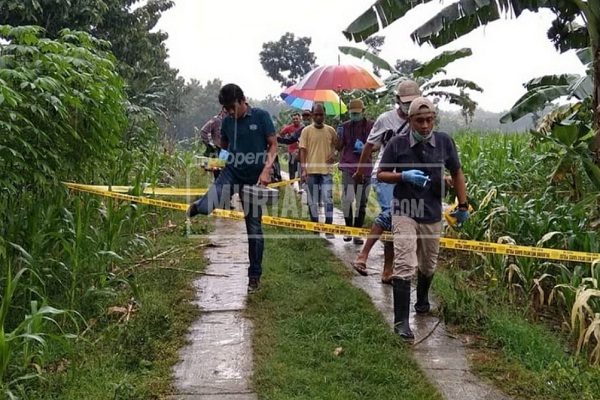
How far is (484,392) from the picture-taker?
3527 mm

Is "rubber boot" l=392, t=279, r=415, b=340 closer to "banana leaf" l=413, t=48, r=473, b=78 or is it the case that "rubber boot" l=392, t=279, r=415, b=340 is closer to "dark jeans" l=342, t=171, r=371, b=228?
"dark jeans" l=342, t=171, r=371, b=228

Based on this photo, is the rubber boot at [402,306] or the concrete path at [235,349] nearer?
the concrete path at [235,349]

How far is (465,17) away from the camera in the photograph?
6.62 meters

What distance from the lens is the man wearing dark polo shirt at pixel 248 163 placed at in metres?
5.22

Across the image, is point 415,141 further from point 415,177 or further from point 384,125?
point 384,125

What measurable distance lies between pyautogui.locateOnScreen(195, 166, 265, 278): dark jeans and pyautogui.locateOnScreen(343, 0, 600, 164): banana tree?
2345 millimetres

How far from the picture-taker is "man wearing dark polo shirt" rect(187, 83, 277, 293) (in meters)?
5.22

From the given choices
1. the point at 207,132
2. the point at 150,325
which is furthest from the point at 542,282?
the point at 207,132

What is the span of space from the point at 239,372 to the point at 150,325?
925 mm

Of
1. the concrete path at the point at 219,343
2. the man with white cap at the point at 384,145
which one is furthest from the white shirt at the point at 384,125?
the concrete path at the point at 219,343

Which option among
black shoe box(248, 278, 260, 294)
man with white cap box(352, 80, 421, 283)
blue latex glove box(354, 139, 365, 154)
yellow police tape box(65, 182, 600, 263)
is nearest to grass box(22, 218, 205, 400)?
black shoe box(248, 278, 260, 294)

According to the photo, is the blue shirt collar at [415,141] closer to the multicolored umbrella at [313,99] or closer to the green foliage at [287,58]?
the multicolored umbrella at [313,99]

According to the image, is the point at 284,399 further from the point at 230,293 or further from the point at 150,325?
the point at 230,293

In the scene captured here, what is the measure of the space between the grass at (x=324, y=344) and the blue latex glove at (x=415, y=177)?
3.40 ft
